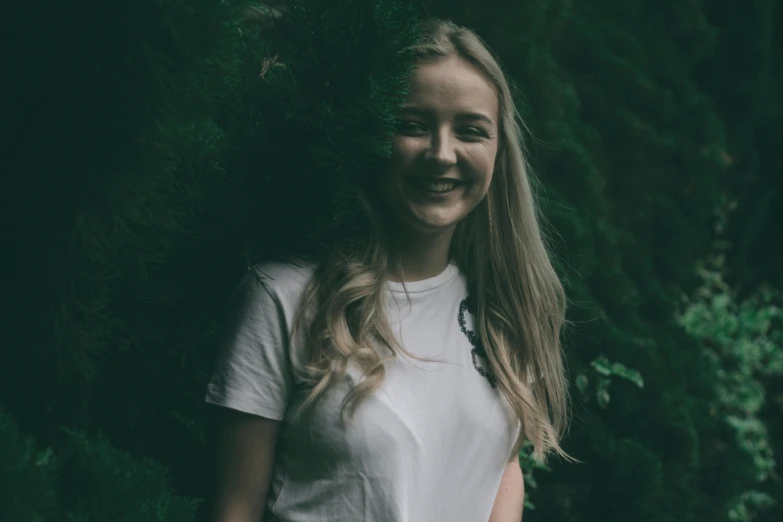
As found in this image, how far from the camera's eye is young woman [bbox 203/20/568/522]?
180cm

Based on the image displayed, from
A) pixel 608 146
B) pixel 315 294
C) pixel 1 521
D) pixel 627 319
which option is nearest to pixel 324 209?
pixel 315 294

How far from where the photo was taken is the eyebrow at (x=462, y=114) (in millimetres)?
1904

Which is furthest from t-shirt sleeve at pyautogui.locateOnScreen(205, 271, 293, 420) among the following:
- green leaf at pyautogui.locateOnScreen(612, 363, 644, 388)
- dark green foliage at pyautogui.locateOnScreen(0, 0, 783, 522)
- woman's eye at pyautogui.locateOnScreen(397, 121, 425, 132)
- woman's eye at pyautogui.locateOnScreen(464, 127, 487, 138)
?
green leaf at pyautogui.locateOnScreen(612, 363, 644, 388)

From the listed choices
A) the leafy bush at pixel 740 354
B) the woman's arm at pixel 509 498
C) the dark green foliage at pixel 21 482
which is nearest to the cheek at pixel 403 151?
the woman's arm at pixel 509 498

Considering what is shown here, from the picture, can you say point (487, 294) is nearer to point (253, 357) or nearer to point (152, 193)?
point (253, 357)

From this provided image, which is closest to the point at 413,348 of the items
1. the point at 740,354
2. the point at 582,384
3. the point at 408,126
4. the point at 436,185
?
the point at 436,185

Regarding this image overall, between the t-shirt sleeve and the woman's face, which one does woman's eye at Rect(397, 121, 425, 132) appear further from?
the t-shirt sleeve

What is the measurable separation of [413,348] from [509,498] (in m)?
0.51

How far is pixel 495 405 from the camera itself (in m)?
2.04

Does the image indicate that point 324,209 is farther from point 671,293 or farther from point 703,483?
point 671,293

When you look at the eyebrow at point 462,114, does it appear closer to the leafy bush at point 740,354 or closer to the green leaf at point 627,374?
the green leaf at point 627,374

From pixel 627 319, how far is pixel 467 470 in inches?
80.2

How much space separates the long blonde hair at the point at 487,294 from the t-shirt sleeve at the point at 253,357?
56mm

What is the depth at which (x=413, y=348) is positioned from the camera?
1.97m
